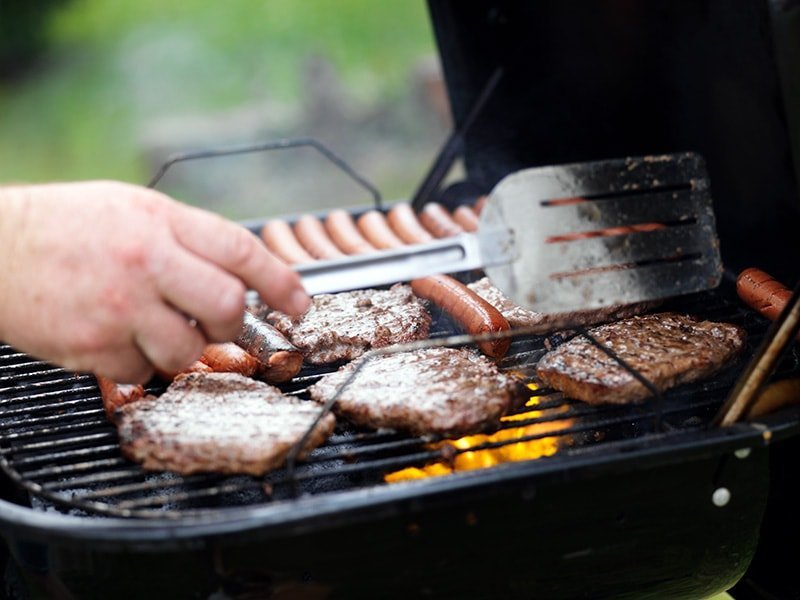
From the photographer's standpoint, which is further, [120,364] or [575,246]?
[575,246]

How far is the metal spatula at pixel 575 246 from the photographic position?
2.67 metres

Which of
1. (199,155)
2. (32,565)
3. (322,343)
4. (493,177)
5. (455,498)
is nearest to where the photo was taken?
(455,498)

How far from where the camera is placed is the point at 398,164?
11523 millimetres

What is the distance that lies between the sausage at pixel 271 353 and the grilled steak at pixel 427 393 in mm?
166

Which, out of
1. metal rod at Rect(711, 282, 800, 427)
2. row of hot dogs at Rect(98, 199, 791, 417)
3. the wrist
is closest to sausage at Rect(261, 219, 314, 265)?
row of hot dogs at Rect(98, 199, 791, 417)

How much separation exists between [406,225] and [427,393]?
1916 mm

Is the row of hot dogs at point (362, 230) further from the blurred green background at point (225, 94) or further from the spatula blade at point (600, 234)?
the blurred green background at point (225, 94)

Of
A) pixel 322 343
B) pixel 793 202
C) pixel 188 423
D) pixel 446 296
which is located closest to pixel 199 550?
pixel 188 423

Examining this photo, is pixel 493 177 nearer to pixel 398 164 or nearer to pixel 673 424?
pixel 673 424

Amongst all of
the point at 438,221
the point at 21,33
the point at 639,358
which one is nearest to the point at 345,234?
the point at 438,221

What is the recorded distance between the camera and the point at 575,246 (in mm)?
2730

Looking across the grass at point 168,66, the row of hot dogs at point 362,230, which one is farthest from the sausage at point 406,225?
the grass at point 168,66

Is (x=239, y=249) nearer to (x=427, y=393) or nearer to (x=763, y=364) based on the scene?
(x=427, y=393)

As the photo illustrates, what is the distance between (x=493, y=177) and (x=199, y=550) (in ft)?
10.7
